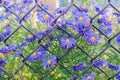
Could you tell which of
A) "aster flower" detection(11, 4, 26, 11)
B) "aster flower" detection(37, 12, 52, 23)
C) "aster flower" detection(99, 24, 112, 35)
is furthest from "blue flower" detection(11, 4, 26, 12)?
"aster flower" detection(99, 24, 112, 35)

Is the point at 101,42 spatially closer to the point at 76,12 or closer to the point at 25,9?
the point at 76,12

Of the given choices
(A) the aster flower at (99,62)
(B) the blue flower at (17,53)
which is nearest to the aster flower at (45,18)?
(B) the blue flower at (17,53)

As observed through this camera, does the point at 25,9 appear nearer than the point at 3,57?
No

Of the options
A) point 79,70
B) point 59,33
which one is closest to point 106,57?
point 79,70

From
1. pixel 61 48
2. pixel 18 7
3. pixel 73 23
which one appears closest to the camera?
pixel 73 23

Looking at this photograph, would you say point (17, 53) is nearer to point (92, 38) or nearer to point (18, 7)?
point (92, 38)

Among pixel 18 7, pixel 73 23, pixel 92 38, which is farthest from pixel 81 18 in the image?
pixel 18 7
